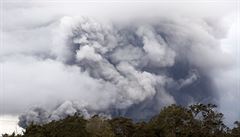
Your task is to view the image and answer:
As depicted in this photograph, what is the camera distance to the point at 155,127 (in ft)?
337

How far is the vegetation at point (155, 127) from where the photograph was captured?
95625 mm

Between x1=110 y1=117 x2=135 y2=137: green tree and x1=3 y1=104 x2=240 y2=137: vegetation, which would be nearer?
x1=3 y1=104 x2=240 y2=137: vegetation

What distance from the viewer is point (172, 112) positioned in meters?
104

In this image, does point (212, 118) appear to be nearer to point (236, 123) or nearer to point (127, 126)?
point (236, 123)

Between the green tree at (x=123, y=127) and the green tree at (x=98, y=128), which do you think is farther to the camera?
the green tree at (x=123, y=127)

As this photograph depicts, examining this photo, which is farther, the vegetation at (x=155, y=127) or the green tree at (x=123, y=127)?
the green tree at (x=123, y=127)

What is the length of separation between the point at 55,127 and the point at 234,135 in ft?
127

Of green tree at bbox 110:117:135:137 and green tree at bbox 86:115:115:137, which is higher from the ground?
green tree at bbox 110:117:135:137

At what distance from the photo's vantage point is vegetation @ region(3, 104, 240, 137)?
95.6m

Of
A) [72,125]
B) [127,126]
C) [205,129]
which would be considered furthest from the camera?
[127,126]

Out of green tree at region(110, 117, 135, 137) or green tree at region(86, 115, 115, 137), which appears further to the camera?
green tree at region(110, 117, 135, 137)

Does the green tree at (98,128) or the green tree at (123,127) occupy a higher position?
the green tree at (123,127)

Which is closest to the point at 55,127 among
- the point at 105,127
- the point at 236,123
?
the point at 105,127

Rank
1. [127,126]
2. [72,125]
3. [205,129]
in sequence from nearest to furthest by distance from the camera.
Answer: [72,125], [205,129], [127,126]
